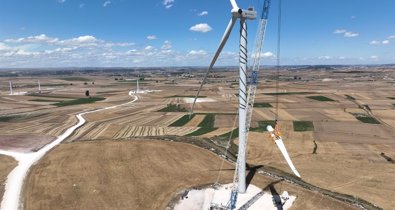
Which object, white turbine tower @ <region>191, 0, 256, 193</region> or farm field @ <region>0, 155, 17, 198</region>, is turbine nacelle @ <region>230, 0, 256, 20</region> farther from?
farm field @ <region>0, 155, 17, 198</region>

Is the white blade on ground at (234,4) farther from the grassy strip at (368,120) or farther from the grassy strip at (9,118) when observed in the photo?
the grassy strip at (9,118)

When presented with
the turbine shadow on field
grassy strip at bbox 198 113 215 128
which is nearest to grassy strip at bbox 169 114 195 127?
grassy strip at bbox 198 113 215 128

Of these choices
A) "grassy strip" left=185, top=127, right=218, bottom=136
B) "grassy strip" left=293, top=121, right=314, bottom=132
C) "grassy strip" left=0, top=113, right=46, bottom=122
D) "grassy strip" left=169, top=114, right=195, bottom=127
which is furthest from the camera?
"grassy strip" left=0, top=113, right=46, bottom=122

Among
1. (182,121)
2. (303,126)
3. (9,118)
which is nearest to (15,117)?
(9,118)

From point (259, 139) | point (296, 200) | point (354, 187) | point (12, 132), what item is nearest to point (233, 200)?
point (296, 200)

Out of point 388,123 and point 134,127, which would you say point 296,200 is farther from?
point 388,123
